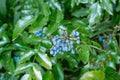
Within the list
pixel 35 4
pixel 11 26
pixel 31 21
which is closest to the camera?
pixel 31 21

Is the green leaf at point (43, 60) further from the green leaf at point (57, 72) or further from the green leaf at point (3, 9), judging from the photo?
the green leaf at point (3, 9)

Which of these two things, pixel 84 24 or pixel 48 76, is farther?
pixel 84 24

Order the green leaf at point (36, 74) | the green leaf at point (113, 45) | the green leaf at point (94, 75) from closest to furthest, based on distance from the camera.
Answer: the green leaf at point (36, 74) → the green leaf at point (94, 75) → the green leaf at point (113, 45)

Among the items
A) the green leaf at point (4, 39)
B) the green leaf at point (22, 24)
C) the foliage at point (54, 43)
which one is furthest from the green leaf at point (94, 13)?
the green leaf at point (4, 39)

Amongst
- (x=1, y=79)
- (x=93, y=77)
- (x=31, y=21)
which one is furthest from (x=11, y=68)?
(x=93, y=77)

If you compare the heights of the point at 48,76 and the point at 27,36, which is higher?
the point at 27,36

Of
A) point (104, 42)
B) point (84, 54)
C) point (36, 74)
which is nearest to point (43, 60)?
point (36, 74)

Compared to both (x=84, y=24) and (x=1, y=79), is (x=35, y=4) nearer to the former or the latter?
(x=84, y=24)
